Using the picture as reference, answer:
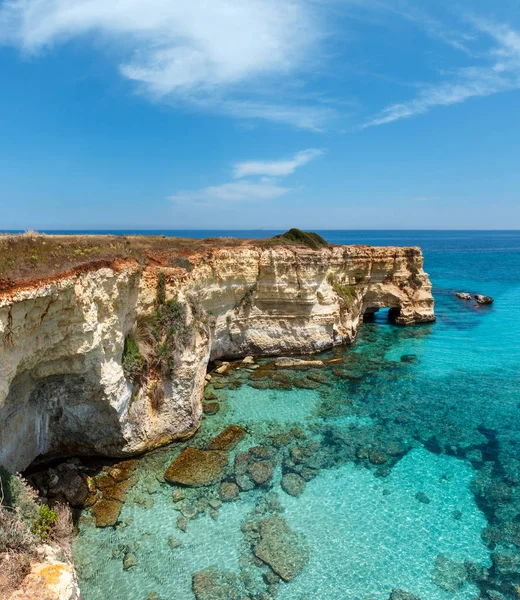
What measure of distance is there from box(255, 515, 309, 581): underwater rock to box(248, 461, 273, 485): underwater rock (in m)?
1.64

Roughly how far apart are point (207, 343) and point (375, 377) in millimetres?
10867

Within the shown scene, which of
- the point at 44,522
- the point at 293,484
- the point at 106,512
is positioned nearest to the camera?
the point at 44,522

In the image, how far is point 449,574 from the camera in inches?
408

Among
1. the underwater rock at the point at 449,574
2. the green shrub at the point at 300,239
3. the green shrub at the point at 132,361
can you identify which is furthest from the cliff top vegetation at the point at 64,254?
the underwater rock at the point at 449,574

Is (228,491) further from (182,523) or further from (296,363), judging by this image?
(296,363)

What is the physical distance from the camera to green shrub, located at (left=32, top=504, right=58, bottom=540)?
9.65 m

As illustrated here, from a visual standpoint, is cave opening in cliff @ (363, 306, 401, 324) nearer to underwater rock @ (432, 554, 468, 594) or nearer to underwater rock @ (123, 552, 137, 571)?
underwater rock @ (432, 554, 468, 594)

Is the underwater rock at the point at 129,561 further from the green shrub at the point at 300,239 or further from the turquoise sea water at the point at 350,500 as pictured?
the green shrub at the point at 300,239

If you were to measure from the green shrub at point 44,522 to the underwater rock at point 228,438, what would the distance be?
20.1ft

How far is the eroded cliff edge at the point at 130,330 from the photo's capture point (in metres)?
10.7

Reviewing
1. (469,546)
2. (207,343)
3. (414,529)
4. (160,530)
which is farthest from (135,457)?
(469,546)

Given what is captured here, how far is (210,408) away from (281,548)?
8023 mm

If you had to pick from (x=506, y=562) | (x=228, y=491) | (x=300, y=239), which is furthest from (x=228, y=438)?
(x=300, y=239)

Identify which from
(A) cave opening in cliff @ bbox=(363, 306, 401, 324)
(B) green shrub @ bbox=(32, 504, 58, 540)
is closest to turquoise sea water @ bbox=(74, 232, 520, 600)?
(B) green shrub @ bbox=(32, 504, 58, 540)
